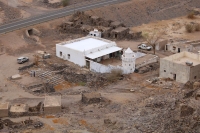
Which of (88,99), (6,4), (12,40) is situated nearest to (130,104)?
(88,99)

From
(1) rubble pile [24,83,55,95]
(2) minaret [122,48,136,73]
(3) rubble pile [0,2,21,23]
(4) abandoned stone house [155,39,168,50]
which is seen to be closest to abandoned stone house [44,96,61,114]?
(1) rubble pile [24,83,55,95]

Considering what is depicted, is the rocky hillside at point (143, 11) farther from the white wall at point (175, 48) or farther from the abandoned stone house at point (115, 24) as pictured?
the white wall at point (175, 48)

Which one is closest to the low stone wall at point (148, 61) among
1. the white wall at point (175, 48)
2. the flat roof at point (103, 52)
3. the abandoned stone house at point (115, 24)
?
the flat roof at point (103, 52)

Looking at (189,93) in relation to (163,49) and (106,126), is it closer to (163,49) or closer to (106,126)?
(106,126)

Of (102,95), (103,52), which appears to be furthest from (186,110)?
(103,52)

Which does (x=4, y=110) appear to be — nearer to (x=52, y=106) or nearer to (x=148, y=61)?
(x=52, y=106)

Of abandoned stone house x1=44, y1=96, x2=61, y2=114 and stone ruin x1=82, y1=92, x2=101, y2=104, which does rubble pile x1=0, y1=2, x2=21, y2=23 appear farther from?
abandoned stone house x1=44, y1=96, x2=61, y2=114
